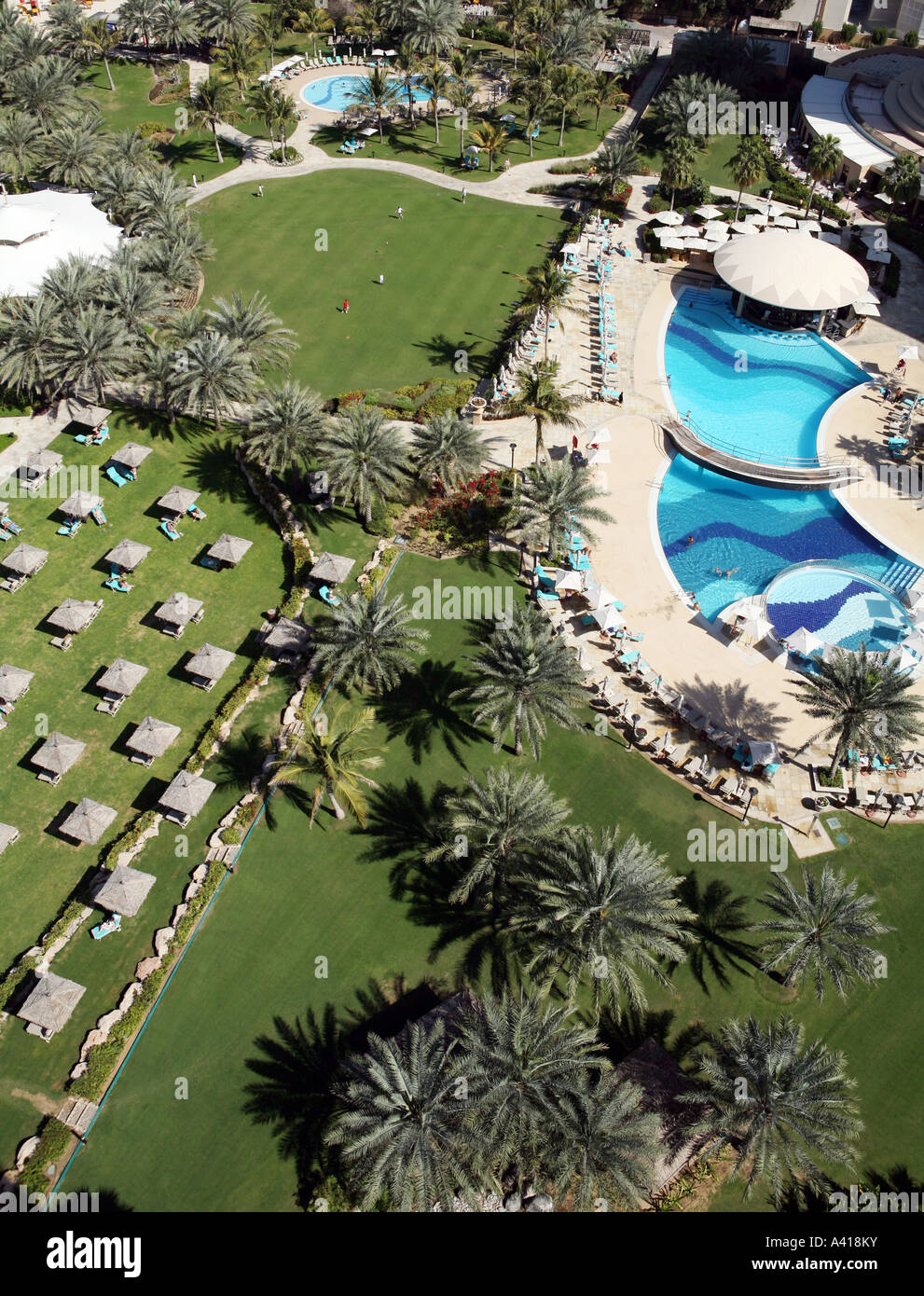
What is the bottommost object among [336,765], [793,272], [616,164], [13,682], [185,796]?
[185,796]

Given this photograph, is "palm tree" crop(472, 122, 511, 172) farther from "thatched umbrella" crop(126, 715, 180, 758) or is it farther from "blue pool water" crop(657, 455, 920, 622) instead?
"thatched umbrella" crop(126, 715, 180, 758)

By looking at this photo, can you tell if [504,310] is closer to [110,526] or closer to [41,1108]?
[110,526]

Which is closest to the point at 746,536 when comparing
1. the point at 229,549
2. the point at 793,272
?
the point at 793,272

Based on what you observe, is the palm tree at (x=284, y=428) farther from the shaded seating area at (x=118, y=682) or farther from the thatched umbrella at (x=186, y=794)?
the thatched umbrella at (x=186, y=794)

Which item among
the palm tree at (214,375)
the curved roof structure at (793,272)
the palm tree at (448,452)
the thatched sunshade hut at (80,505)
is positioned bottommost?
the thatched sunshade hut at (80,505)

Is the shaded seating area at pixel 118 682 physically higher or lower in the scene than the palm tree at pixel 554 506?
lower

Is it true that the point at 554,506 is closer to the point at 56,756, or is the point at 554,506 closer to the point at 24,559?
the point at 56,756

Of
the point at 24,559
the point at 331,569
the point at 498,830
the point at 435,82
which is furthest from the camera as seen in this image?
the point at 435,82

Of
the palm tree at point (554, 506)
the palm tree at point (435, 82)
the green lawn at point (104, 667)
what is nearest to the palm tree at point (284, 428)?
the green lawn at point (104, 667)

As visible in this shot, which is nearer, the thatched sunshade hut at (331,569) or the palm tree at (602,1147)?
the palm tree at (602,1147)
